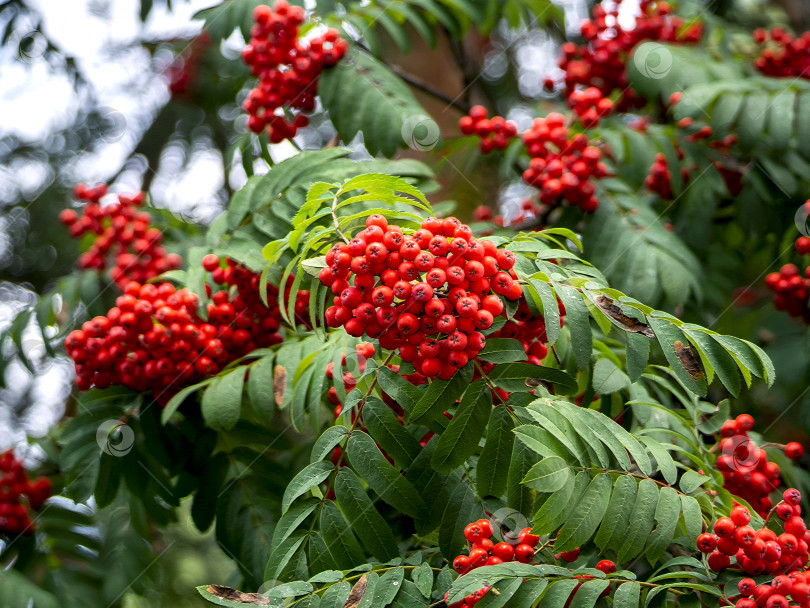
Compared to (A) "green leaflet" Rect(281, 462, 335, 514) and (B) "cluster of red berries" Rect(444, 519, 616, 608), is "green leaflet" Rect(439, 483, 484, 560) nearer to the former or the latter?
(B) "cluster of red berries" Rect(444, 519, 616, 608)

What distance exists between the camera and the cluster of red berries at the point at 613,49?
4.13 metres

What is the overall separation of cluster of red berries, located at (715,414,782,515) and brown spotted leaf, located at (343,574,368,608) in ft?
4.27

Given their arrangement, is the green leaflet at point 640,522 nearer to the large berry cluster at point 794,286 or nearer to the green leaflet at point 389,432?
the green leaflet at point 389,432

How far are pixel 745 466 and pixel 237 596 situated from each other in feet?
5.42

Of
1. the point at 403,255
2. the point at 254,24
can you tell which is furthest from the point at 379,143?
the point at 403,255

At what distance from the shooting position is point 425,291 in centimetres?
171

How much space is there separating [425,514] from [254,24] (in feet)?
8.85

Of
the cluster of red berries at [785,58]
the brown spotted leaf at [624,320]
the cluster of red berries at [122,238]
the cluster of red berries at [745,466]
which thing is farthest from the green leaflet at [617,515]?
the cluster of red berries at [785,58]

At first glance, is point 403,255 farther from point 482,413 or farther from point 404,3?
point 404,3

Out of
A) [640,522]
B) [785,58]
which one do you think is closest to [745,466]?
[640,522]

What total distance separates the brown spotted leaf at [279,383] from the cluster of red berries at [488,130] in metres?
1.77

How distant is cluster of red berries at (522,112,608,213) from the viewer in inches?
127

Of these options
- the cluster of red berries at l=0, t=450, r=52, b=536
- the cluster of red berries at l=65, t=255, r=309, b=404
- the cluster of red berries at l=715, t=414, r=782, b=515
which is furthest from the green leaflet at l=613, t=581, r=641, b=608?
the cluster of red berries at l=0, t=450, r=52, b=536

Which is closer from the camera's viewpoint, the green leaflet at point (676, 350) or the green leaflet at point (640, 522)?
the green leaflet at point (640, 522)
